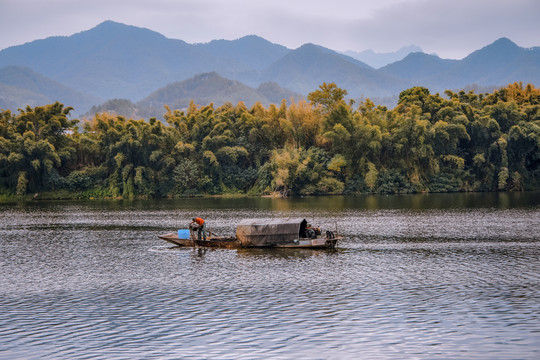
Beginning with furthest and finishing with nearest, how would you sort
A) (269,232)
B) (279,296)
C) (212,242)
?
(212,242) < (269,232) < (279,296)

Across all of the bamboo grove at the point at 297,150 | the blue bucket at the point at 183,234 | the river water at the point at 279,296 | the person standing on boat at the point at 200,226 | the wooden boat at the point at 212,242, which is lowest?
the river water at the point at 279,296

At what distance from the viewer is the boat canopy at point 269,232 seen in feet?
121

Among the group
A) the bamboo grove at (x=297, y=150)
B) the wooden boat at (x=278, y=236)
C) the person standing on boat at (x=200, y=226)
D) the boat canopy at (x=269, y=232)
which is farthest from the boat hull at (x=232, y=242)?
the bamboo grove at (x=297, y=150)

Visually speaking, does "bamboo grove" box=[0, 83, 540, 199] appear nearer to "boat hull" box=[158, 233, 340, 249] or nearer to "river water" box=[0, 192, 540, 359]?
"river water" box=[0, 192, 540, 359]

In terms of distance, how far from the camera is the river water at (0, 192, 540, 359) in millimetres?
17797

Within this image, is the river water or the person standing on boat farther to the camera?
the person standing on boat

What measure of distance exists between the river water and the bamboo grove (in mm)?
39569

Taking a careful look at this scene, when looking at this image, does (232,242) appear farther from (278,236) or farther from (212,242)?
(278,236)

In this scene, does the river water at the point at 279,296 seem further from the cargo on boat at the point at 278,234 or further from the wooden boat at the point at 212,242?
the cargo on boat at the point at 278,234

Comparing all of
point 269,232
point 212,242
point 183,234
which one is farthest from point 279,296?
point 183,234

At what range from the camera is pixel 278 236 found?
36.9 metres

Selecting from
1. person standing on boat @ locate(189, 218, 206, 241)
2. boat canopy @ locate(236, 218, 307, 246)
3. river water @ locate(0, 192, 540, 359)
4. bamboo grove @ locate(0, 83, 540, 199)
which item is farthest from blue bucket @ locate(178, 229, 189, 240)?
bamboo grove @ locate(0, 83, 540, 199)

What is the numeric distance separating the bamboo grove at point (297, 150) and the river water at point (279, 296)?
3957 cm

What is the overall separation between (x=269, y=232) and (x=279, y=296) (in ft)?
43.0
